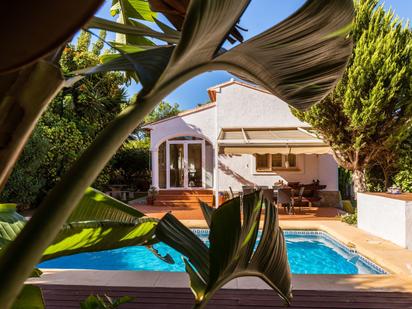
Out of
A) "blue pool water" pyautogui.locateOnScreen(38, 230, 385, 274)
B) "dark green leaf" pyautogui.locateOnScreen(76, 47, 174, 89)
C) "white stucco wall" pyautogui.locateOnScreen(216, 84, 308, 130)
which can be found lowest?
"blue pool water" pyautogui.locateOnScreen(38, 230, 385, 274)

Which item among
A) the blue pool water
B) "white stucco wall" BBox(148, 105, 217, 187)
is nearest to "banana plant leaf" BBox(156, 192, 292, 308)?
the blue pool water

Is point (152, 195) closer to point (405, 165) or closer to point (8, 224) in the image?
point (405, 165)

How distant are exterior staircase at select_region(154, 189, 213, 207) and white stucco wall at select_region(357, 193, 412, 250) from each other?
38.0 feet

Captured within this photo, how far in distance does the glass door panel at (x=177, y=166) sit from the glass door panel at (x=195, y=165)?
0.70 metres

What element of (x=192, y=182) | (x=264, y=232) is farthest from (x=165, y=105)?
(x=264, y=232)

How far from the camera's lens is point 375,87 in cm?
1484

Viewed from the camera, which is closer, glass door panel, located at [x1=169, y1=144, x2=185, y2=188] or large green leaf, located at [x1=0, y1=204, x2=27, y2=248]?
large green leaf, located at [x1=0, y1=204, x2=27, y2=248]

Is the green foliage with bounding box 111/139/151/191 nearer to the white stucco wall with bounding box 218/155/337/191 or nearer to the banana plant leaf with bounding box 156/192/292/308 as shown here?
the white stucco wall with bounding box 218/155/337/191

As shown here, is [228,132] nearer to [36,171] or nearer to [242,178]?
[242,178]

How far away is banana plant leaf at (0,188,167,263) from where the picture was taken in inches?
57.9

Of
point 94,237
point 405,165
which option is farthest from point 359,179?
point 94,237

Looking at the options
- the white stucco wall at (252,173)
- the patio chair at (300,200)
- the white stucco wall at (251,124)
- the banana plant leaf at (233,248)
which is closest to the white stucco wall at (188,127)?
the white stucco wall at (251,124)

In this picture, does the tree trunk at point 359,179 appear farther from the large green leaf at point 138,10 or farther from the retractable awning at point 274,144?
the large green leaf at point 138,10

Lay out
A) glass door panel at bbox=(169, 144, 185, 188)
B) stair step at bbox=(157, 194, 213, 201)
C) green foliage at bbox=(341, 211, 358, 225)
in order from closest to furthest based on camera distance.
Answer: green foliage at bbox=(341, 211, 358, 225)
stair step at bbox=(157, 194, 213, 201)
glass door panel at bbox=(169, 144, 185, 188)
